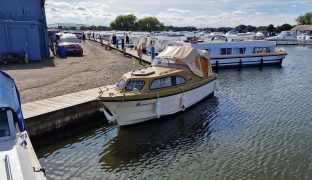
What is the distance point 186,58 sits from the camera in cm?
1778

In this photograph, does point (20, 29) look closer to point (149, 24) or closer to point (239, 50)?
point (239, 50)

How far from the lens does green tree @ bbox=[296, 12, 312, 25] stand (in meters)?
112

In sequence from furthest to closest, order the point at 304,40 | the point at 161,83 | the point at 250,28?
the point at 250,28, the point at 304,40, the point at 161,83

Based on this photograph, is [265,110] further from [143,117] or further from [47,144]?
[47,144]

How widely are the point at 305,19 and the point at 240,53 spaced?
94.8 metres

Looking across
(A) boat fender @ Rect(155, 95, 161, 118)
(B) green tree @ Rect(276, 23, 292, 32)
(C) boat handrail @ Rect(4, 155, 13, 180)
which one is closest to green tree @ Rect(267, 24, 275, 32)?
(B) green tree @ Rect(276, 23, 292, 32)

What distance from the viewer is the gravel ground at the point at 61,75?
17.3 m

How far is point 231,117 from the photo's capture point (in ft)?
54.3

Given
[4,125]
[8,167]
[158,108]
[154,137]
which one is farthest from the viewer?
[158,108]

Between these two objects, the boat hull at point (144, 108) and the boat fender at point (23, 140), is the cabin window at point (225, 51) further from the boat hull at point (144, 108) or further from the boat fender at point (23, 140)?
the boat fender at point (23, 140)

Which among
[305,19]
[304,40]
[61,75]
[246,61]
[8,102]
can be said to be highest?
[305,19]

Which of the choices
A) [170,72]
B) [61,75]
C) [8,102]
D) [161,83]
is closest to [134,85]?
[161,83]

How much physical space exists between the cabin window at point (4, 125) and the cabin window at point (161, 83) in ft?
25.7

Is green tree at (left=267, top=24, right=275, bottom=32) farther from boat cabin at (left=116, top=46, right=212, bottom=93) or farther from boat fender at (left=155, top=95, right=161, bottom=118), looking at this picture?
boat fender at (left=155, top=95, right=161, bottom=118)
